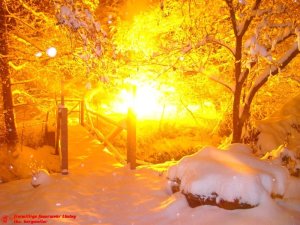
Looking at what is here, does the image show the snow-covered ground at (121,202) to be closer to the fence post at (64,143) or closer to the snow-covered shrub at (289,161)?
the fence post at (64,143)

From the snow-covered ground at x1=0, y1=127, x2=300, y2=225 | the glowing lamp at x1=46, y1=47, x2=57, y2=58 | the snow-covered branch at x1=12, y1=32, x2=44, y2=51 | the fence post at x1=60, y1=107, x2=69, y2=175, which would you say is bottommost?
the snow-covered ground at x1=0, y1=127, x2=300, y2=225

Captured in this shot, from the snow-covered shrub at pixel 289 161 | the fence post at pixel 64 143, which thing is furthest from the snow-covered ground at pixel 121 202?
the snow-covered shrub at pixel 289 161

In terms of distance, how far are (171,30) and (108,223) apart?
548cm

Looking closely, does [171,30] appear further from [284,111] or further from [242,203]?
[242,203]

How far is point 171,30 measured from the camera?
9289 millimetres

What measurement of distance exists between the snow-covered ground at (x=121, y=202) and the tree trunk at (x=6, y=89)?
433 cm

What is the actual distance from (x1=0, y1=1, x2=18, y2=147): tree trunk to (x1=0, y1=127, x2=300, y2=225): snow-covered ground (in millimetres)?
4328

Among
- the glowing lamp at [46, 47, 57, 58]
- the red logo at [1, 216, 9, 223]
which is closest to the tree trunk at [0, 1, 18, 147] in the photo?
the glowing lamp at [46, 47, 57, 58]

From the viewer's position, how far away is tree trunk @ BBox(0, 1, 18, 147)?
11.1 m

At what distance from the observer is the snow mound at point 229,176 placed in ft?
16.5

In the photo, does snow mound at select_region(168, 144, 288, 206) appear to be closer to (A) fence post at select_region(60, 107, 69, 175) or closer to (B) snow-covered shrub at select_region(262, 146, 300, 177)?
(B) snow-covered shrub at select_region(262, 146, 300, 177)

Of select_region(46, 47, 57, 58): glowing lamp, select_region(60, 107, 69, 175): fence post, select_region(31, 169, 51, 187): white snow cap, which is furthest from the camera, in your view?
select_region(46, 47, 57, 58): glowing lamp

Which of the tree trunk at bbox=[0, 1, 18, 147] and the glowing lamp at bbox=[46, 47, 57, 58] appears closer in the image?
the glowing lamp at bbox=[46, 47, 57, 58]

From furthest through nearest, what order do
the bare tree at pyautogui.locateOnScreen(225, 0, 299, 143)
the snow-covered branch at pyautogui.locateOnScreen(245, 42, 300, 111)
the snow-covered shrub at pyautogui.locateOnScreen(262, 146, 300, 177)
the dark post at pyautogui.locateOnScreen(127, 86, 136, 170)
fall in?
the dark post at pyautogui.locateOnScreen(127, 86, 136, 170)
the snow-covered branch at pyautogui.locateOnScreen(245, 42, 300, 111)
the bare tree at pyautogui.locateOnScreen(225, 0, 299, 143)
the snow-covered shrub at pyautogui.locateOnScreen(262, 146, 300, 177)
